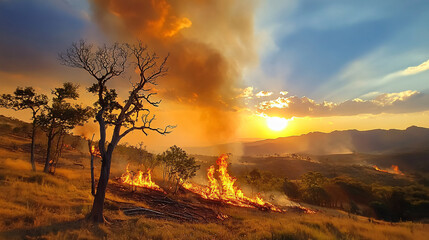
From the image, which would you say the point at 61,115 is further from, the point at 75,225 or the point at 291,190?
the point at 291,190

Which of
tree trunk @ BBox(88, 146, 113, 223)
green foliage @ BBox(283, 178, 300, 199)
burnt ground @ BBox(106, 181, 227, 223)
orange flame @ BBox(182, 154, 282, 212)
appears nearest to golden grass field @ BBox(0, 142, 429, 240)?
tree trunk @ BBox(88, 146, 113, 223)

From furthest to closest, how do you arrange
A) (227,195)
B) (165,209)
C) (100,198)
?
1. (227,195)
2. (165,209)
3. (100,198)

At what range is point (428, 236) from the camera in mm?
18344

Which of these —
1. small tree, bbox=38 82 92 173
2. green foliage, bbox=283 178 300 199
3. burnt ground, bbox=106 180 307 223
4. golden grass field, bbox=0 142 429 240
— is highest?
small tree, bbox=38 82 92 173

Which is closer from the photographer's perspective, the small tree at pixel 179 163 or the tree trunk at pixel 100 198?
the tree trunk at pixel 100 198

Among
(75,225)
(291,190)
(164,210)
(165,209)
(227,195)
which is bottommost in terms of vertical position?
(291,190)

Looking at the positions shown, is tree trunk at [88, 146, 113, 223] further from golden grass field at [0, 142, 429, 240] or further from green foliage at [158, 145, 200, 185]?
green foliage at [158, 145, 200, 185]


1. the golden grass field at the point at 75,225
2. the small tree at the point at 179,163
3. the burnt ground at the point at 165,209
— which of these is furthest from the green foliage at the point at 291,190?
the golden grass field at the point at 75,225

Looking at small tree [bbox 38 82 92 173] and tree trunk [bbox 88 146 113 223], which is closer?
tree trunk [bbox 88 146 113 223]

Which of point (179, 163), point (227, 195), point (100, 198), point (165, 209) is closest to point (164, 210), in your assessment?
point (165, 209)

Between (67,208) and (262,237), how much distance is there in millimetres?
14137

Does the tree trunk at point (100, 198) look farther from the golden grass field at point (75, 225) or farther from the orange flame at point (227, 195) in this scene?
the orange flame at point (227, 195)

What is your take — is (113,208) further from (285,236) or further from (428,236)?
(428,236)

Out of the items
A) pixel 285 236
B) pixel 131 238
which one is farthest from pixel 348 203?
pixel 131 238
